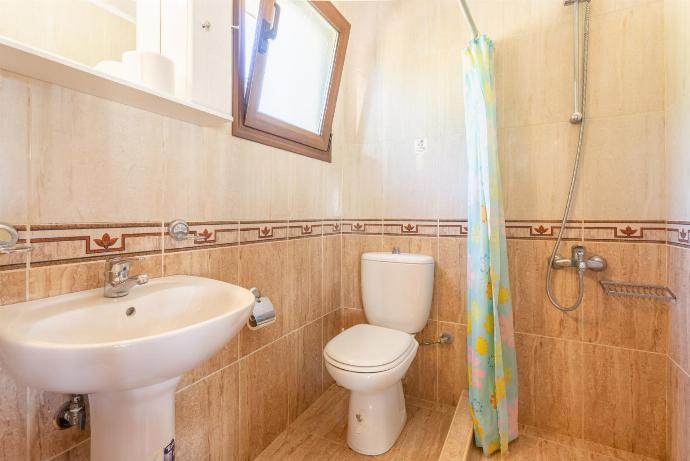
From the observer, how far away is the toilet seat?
135 cm

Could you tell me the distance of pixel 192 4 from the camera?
1.04m

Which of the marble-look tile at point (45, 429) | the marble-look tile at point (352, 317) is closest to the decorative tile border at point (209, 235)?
the marble-look tile at point (45, 429)

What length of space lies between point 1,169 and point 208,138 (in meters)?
0.59

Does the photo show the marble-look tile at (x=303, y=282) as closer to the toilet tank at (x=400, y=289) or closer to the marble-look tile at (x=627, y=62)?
the toilet tank at (x=400, y=289)

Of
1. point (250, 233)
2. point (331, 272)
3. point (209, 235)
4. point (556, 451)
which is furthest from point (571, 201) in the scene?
point (209, 235)

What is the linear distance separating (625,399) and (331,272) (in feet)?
5.14

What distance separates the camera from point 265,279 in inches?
58.7

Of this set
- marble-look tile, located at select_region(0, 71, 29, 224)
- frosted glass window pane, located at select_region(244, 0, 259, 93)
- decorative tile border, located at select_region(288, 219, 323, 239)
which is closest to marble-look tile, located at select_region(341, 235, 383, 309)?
decorative tile border, located at select_region(288, 219, 323, 239)

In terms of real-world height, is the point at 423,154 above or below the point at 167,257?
above

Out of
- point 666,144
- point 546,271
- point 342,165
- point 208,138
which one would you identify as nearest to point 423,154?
point 342,165

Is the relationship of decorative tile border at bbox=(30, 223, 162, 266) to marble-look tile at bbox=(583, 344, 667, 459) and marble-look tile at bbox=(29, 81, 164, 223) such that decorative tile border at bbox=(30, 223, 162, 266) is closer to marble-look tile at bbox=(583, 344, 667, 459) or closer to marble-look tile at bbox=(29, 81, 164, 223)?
marble-look tile at bbox=(29, 81, 164, 223)

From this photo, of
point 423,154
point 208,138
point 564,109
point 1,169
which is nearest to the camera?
point 1,169

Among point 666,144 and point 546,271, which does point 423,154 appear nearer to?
point 546,271

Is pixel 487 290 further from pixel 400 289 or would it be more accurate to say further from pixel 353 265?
pixel 353 265
